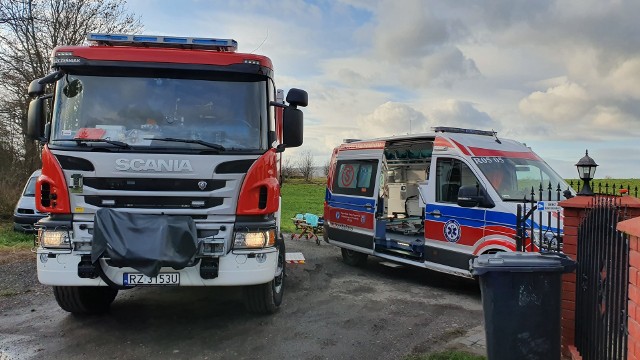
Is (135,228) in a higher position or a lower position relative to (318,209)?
higher

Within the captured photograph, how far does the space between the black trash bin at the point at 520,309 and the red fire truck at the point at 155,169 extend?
2450 mm

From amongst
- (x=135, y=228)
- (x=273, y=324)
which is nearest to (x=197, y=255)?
(x=135, y=228)

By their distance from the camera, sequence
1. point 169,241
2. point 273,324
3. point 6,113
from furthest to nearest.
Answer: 1. point 6,113
2. point 273,324
3. point 169,241

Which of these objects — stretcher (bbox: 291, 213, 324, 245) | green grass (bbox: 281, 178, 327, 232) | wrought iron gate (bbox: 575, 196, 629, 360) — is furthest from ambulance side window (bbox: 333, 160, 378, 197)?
green grass (bbox: 281, 178, 327, 232)

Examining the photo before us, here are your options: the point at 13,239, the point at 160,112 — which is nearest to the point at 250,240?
the point at 160,112

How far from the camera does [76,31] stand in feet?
65.5

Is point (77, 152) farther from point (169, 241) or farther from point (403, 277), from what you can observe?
point (403, 277)

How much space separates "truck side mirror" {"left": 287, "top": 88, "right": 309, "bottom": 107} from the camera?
18.3ft

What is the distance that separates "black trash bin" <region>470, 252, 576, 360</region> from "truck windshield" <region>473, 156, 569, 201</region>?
11.6 feet

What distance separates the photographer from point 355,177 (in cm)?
945

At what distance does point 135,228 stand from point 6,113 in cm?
1840

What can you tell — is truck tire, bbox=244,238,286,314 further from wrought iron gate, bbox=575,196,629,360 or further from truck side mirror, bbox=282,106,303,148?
wrought iron gate, bbox=575,196,629,360

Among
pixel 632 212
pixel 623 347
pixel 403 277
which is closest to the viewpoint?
pixel 623 347

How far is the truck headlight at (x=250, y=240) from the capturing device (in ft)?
16.4
